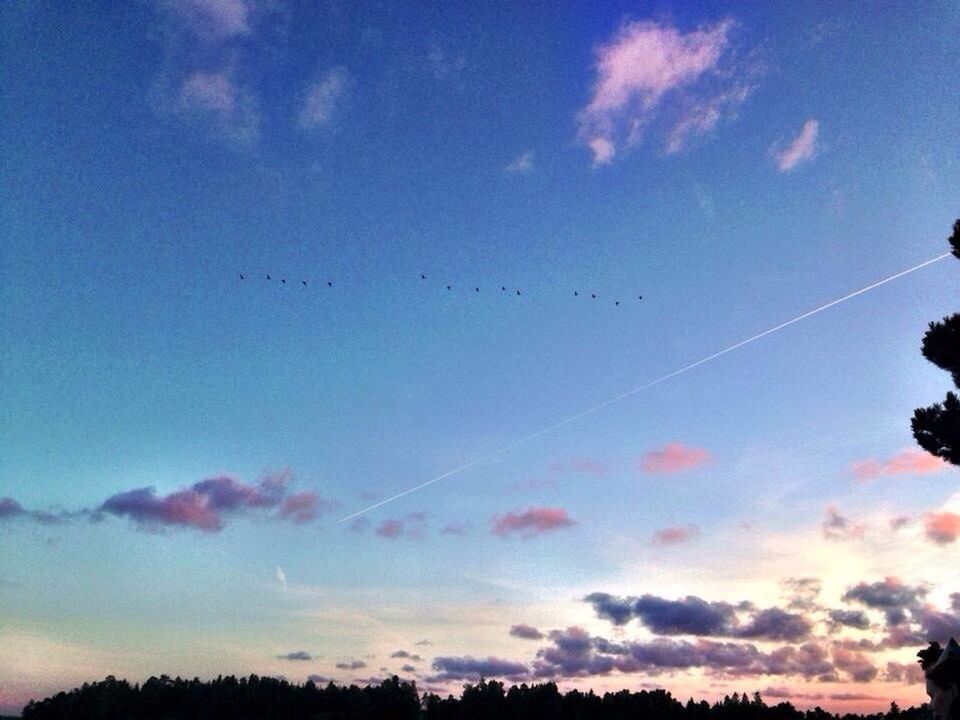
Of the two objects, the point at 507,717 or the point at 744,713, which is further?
the point at 507,717

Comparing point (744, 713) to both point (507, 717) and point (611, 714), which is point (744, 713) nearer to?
point (611, 714)

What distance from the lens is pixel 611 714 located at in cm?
14538

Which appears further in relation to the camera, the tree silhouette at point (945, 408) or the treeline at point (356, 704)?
the treeline at point (356, 704)

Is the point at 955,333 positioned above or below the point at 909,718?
above

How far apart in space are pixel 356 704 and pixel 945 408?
148m

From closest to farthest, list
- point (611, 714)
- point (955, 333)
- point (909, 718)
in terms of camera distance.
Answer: point (955, 333), point (909, 718), point (611, 714)

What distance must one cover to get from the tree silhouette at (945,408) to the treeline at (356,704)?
110 meters

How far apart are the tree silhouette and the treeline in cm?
10971

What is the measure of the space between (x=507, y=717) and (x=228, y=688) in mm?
64919

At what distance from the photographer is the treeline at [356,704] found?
5684 inches

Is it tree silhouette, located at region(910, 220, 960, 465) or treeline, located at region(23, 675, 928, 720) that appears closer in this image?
tree silhouette, located at region(910, 220, 960, 465)

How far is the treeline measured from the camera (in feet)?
474

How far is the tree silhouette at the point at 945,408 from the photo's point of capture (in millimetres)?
31859

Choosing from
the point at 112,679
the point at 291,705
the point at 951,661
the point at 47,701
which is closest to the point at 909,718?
the point at 951,661
